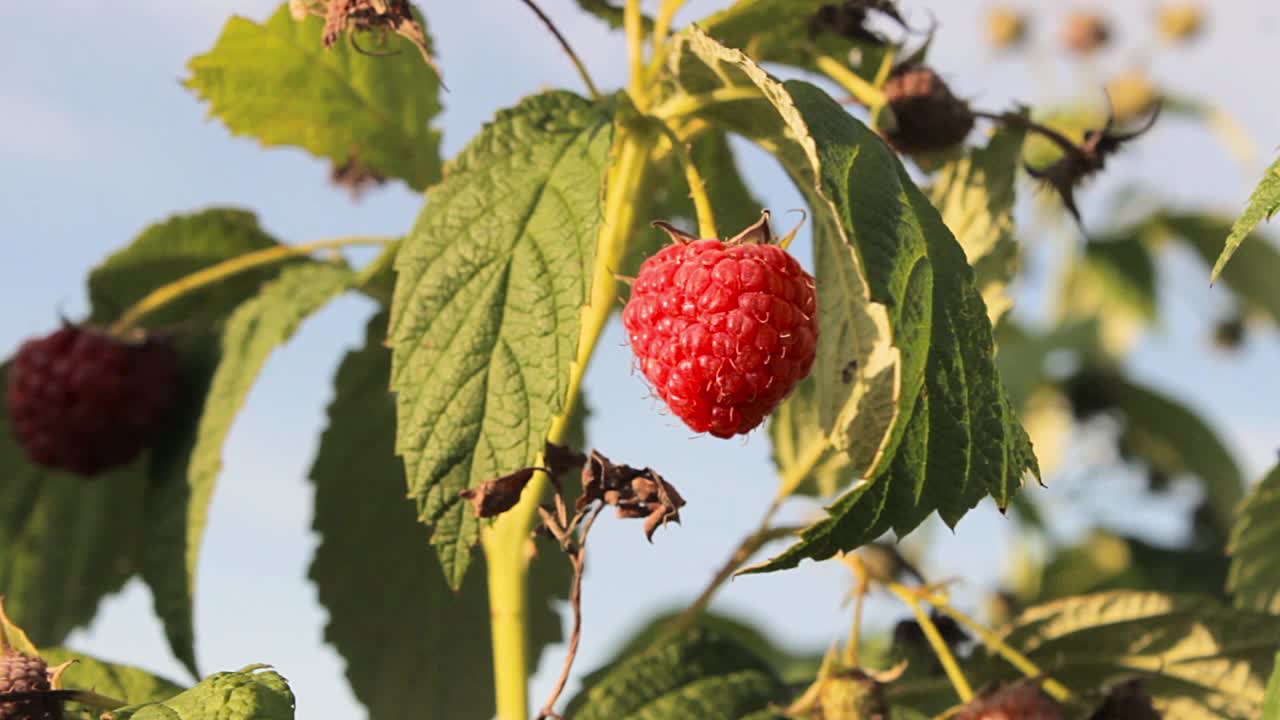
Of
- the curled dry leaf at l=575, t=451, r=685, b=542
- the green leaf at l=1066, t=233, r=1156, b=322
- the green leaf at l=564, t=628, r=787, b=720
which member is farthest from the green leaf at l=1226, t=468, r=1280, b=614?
the green leaf at l=1066, t=233, r=1156, b=322

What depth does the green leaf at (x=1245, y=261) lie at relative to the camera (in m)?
4.19

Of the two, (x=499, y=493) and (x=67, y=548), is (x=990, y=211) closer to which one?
(x=499, y=493)

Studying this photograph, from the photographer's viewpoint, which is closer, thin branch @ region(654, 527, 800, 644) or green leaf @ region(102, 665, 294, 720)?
green leaf @ region(102, 665, 294, 720)

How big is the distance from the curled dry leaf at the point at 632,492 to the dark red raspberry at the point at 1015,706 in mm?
500

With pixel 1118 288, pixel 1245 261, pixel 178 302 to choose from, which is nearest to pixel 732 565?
pixel 178 302

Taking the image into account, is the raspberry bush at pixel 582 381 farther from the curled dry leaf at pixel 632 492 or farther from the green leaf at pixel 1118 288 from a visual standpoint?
the green leaf at pixel 1118 288

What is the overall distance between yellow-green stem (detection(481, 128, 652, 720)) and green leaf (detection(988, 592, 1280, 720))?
1.89 feet

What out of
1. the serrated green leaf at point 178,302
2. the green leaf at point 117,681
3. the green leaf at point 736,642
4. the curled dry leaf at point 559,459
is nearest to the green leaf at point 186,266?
the serrated green leaf at point 178,302

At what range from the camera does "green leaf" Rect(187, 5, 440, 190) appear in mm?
1773

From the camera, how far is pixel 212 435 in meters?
1.73

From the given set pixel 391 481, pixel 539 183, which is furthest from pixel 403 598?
pixel 539 183

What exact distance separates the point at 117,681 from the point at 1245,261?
3634 mm

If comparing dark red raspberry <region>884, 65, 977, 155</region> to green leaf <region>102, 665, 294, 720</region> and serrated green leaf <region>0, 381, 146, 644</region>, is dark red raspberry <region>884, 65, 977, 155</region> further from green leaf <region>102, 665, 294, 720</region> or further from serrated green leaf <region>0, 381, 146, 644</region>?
serrated green leaf <region>0, 381, 146, 644</region>

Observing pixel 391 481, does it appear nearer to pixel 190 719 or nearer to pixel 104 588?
pixel 104 588
